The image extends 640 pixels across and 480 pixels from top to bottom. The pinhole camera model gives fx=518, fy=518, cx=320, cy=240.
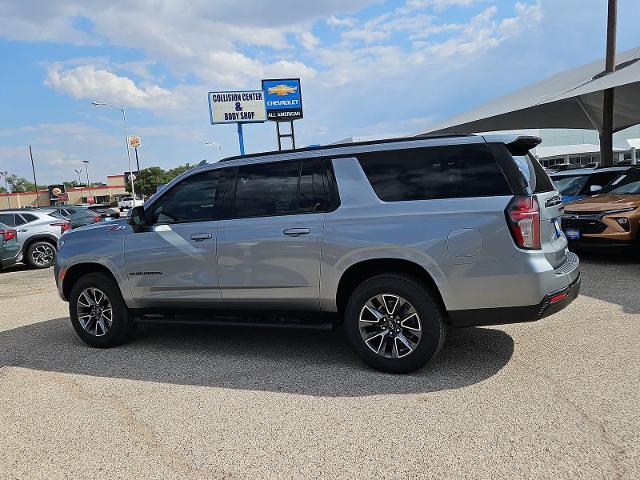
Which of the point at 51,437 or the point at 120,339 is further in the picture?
the point at 120,339

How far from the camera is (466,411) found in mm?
3568

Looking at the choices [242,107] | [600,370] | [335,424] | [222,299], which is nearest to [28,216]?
[222,299]

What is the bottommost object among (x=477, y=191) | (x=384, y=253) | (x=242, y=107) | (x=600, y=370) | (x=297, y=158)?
(x=600, y=370)

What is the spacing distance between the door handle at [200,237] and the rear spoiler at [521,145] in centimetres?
273

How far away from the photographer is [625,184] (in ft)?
31.0

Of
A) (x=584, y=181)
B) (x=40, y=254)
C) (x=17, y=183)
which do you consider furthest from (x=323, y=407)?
(x=17, y=183)

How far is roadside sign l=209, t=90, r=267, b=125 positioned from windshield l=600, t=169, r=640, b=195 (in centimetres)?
2383

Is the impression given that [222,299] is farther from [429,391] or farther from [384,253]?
[429,391]

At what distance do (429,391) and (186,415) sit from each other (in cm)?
182

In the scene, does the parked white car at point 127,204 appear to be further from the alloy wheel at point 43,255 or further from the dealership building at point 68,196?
the alloy wheel at point 43,255

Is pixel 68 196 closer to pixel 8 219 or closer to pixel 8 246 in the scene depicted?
pixel 8 219

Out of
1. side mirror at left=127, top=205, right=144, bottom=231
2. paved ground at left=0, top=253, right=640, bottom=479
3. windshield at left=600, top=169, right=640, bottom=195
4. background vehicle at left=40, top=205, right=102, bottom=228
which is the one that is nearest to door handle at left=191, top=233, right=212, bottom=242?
side mirror at left=127, top=205, right=144, bottom=231

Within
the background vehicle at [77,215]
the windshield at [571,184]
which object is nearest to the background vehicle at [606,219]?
the windshield at [571,184]

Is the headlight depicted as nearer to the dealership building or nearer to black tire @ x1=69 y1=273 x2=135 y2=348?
black tire @ x1=69 y1=273 x2=135 y2=348
